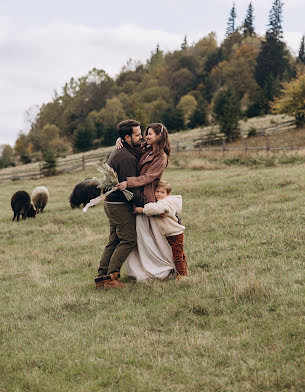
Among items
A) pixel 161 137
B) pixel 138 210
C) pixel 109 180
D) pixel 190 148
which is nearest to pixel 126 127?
pixel 161 137

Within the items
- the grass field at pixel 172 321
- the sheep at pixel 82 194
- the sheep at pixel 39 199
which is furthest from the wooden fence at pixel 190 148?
the grass field at pixel 172 321

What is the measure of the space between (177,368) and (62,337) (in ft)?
4.96

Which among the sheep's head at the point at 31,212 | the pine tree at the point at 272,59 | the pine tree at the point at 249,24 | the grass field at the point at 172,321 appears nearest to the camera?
the grass field at the point at 172,321

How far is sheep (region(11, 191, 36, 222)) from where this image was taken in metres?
15.6

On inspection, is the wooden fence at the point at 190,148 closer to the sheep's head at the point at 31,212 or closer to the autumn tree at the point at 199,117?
the autumn tree at the point at 199,117

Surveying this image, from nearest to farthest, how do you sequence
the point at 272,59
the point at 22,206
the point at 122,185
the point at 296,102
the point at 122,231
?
the point at 122,185 < the point at 122,231 < the point at 22,206 < the point at 296,102 < the point at 272,59

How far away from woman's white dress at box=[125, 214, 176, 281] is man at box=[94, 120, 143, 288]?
0.43 feet

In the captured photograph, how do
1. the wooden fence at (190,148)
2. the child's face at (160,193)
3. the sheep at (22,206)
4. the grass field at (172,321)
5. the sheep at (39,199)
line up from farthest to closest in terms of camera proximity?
1. the wooden fence at (190,148)
2. the sheep at (39,199)
3. the sheep at (22,206)
4. the child's face at (160,193)
5. the grass field at (172,321)

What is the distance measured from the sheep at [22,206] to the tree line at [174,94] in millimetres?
32675

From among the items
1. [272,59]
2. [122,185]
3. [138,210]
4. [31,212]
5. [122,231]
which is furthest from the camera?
[272,59]

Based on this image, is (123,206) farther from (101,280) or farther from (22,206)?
(22,206)

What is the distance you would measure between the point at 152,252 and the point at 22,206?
33.6ft

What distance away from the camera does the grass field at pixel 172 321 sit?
3.72m

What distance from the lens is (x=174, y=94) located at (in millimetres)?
89062
